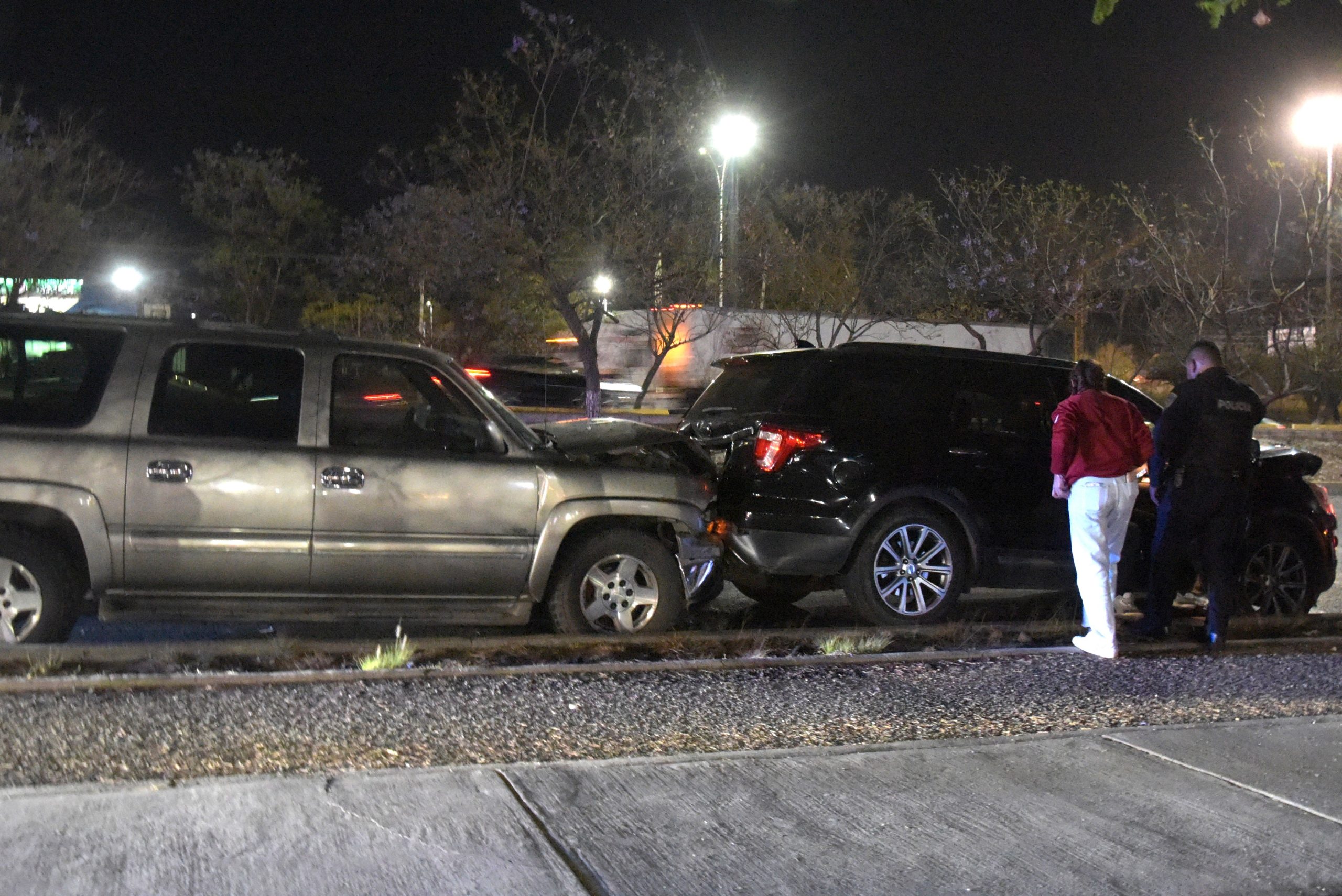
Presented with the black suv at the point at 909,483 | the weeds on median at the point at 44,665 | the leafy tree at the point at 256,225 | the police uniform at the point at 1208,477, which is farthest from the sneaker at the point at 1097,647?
the leafy tree at the point at 256,225

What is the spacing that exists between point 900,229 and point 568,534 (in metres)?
21.4

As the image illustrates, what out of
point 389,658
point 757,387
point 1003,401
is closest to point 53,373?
point 389,658

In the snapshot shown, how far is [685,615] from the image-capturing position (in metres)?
7.89

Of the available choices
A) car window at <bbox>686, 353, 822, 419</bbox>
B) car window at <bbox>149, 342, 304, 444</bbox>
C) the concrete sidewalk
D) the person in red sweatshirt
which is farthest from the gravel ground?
car window at <bbox>686, 353, 822, 419</bbox>

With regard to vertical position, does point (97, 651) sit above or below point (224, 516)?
below

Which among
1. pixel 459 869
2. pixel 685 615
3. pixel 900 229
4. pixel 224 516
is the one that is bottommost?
pixel 459 869

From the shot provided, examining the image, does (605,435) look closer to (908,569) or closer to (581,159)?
(908,569)

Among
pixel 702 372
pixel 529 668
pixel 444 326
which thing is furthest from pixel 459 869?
pixel 444 326

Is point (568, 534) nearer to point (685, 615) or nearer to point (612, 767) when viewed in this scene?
point (685, 615)

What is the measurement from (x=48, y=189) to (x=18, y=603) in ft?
72.7

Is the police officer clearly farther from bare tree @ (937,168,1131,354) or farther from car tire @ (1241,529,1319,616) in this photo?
bare tree @ (937,168,1131,354)

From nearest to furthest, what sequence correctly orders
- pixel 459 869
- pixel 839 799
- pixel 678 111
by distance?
pixel 459 869, pixel 839 799, pixel 678 111

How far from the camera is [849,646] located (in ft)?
24.7

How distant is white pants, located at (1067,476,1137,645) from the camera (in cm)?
734
